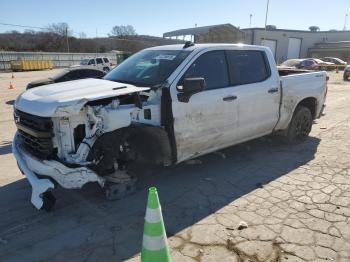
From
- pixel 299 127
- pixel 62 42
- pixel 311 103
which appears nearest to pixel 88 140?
pixel 299 127

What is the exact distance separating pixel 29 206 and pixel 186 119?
2265mm

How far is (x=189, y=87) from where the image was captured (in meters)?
4.42

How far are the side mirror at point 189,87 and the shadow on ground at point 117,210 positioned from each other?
1282 millimetres

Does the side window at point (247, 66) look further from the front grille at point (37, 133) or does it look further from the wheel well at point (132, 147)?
the front grille at point (37, 133)

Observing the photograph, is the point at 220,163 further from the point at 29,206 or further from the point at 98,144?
the point at 29,206

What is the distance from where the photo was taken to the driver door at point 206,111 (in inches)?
184

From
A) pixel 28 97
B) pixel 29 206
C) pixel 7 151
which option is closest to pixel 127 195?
pixel 29 206

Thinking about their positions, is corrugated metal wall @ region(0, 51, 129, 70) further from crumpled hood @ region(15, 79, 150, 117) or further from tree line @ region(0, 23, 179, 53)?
crumpled hood @ region(15, 79, 150, 117)

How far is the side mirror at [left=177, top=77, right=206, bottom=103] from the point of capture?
442 centimetres

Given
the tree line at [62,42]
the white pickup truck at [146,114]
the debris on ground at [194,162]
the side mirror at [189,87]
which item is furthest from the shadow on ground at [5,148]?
the tree line at [62,42]

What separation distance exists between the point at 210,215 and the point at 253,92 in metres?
2.29

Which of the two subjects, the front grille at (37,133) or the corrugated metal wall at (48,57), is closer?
the front grille at (37,133)

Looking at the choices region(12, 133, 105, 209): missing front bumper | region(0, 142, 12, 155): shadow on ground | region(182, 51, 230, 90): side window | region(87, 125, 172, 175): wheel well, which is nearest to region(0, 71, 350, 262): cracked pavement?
region(12, 133, 105, 209): missing front bumper

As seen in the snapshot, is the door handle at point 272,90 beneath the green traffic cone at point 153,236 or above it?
above
